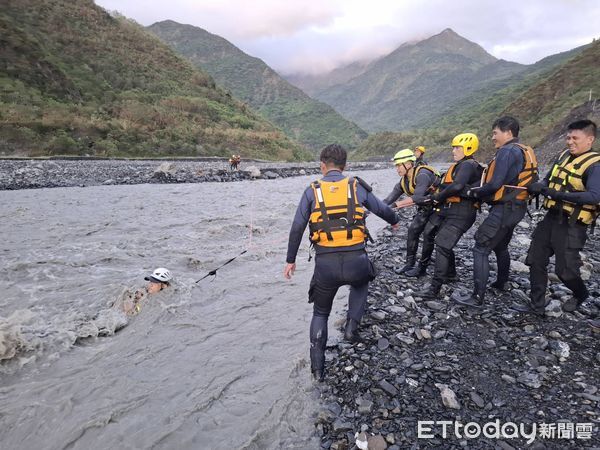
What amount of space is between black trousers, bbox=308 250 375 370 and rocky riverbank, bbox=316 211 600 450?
0.56 metres

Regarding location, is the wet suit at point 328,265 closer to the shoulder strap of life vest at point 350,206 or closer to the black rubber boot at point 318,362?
the black rubber boot at point 318,362

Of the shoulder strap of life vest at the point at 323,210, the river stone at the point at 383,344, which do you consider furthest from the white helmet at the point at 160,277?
the shoulder strap of life vest at the point at 323,210

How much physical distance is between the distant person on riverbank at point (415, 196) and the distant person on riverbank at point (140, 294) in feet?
16.1

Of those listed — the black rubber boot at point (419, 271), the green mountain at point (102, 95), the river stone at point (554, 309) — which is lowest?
the river stone at point (554, 309)

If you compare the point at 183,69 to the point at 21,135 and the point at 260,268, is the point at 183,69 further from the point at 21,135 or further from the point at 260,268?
the point at 260,268

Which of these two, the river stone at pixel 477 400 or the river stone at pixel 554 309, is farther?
the river stone at pixel 554 309

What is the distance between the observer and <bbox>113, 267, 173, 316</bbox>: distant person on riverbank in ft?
24.2

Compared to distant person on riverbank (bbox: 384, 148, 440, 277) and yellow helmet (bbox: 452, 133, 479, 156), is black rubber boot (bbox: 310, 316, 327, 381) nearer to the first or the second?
distant person on riverbank (bbox: 384, 148, 440, 277)

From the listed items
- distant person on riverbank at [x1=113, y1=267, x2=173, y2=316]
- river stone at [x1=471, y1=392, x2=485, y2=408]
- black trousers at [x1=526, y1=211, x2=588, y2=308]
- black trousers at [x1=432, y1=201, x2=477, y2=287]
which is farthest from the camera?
distant person on riverbank at [x1=113, y1=267, x2=173, y2=316]

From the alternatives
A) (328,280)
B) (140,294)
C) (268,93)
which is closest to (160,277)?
(140,294)

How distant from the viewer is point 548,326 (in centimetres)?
544

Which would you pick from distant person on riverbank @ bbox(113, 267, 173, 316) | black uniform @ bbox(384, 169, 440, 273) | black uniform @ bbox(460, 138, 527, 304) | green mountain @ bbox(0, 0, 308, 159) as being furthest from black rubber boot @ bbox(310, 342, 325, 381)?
green mountain @ bbox(0, 0, 308, 159)

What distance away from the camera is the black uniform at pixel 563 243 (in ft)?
15.6

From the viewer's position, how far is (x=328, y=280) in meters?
4.50
